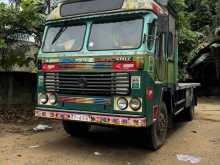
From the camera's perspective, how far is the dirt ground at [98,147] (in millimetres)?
6293

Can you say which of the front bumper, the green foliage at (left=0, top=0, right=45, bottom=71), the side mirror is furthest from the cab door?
the green foliage at (left=0, top=0, right=45, bottom=71)

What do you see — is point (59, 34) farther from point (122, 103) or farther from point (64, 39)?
point (122, 103)

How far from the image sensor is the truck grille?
20.0 ft

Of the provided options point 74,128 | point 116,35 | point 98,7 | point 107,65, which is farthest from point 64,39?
point 74,128

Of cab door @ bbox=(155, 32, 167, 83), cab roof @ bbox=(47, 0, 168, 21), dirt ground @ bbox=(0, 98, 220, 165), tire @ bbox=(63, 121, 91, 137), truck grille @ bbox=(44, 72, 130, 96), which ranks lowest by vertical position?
dirt ground @ bbox=(0, 98, 220, 165)

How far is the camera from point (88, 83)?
6.40m

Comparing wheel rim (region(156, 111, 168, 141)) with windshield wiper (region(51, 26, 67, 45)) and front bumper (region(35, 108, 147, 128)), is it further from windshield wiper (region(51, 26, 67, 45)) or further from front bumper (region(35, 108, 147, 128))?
windshield wiper (region(51, 26, 67, 45))

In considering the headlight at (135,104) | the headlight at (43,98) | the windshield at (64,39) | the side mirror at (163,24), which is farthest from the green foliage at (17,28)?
the headlight at (135,104)

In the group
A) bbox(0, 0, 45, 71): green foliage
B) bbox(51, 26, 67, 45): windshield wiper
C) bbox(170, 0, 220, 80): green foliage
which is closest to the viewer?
bbox(51, 26, 67, 45): windshield wiper

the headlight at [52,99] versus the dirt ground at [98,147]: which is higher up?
the headlight at [52,99]

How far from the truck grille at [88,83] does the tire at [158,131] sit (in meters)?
1.19

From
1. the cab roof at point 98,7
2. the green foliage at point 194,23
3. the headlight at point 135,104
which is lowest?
the headlight at point 135,104

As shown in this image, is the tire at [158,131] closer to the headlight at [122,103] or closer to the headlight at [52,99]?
the headlight at [122,103]

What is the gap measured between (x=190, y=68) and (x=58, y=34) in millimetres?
13681
